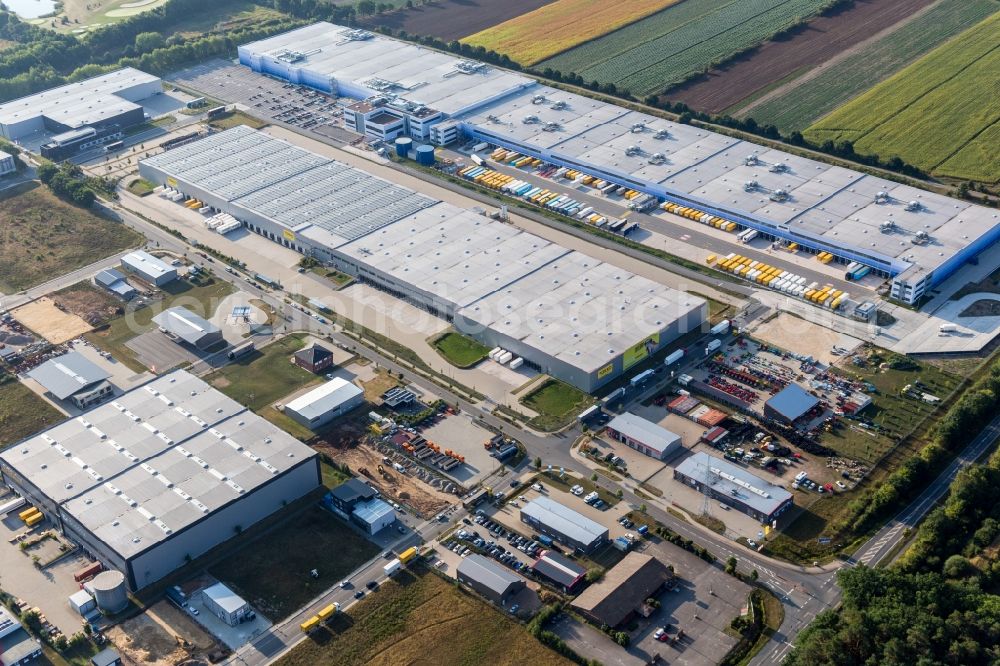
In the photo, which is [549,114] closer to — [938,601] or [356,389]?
[356,389]

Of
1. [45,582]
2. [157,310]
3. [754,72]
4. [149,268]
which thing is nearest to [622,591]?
[45,582]

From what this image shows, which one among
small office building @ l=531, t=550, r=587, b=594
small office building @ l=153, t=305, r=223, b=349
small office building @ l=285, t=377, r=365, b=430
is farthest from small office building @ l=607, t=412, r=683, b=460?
small office building @ l=153, t=305, r=223, b=349

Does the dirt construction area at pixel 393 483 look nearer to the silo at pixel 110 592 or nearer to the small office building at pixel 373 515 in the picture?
the small office building at pixel 373 515

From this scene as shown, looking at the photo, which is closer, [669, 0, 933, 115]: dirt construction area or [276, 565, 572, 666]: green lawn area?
[276, 565, 572, 666]: green lawn area

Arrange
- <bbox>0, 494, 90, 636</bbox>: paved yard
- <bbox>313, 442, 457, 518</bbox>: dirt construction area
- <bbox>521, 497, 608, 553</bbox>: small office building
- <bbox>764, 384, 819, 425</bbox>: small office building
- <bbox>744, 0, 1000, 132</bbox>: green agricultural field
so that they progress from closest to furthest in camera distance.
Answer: <bbox>0, 494, 90, 636</bbox>: paved yard
<bbox>521, 497, 608, 553</bbox>: small office building
<bbox>313, 442, 457, 518</bbox>: dirt construction area
<bbox>764, 384, 819, 425</bbox>: small office building
<bbox>744, 0, 1000, 132</bbox>: green agricultural field

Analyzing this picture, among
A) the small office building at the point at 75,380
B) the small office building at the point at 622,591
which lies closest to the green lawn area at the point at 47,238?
the small office building at the point at 75,380

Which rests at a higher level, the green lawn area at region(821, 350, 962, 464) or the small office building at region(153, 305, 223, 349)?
the small office building at region(153, 305, 223, 349)

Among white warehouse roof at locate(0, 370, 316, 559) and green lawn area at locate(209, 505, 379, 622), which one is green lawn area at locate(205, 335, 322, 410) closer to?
white warehouse roof at locate(0, 370, 316, 559)
